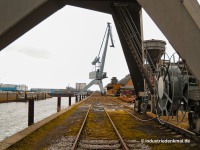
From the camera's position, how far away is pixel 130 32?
16609 mm

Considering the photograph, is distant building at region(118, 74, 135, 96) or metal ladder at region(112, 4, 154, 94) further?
distant building at region(118, 74, 135, 96)

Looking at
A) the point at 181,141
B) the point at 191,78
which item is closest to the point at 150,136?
the point at 181,141

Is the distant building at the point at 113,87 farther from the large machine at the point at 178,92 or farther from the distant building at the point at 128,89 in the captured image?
the large machine at the point at 178,92

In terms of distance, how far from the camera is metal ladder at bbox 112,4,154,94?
15137 mm

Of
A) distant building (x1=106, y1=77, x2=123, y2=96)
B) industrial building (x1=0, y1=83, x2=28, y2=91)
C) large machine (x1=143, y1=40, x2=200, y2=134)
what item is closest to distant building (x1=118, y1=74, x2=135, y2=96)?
distant building (x1=106, y1=77, x2=123, y2=96)

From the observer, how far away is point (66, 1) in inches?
463

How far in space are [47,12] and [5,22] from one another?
11.4 ft

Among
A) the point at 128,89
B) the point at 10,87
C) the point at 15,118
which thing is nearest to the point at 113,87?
the point at 128,89

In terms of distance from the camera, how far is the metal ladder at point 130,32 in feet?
49.7

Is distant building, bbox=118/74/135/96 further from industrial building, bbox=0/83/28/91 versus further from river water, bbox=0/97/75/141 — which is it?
industrial building, bbox=0/83/28/91

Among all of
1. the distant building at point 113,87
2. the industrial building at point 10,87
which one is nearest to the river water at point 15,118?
the distant building at point 113,87

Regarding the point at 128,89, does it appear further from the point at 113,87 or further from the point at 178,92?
the point at 178,92

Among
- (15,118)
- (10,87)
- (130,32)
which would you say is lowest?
(15,118)

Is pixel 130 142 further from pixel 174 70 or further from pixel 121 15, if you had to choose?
pixel 121 15
